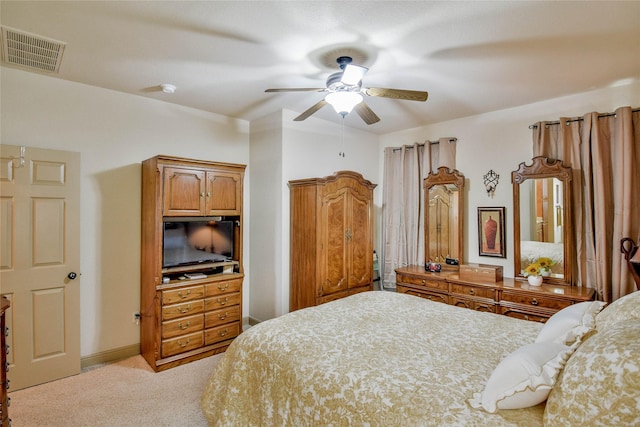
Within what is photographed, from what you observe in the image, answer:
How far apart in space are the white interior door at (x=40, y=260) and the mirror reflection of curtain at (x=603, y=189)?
477 cm

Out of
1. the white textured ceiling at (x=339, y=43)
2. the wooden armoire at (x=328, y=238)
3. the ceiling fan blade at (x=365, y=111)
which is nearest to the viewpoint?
the white textured ceiling at (x=339, y=43)

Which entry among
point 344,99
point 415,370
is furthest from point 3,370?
point 344,99

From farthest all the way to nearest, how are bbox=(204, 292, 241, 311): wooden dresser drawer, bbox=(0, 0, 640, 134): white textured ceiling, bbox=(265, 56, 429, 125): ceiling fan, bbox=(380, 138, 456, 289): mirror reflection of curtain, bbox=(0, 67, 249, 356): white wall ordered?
bbox=(380, 138, 456, 289): mirror reflection of curtain, bbox=(204, 292, 241, 311): wooden dresser drawer, bbox=(0, 67, 249, 356): white wall, bbox=(265, 56, 429, 125): ceiling fan, bbox=(0, 0, 640, 134): white textured ceiling

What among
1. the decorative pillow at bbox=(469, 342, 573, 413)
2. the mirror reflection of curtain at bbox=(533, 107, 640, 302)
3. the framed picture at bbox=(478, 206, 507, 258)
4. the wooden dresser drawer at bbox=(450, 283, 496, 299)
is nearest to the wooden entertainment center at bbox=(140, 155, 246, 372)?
the wooden dresser drawer at bbox=(450, 283, 496, 299)

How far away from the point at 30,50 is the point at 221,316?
2.77 m

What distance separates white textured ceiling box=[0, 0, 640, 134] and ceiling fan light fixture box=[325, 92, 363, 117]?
33cm

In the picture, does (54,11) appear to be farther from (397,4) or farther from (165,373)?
(165,373)

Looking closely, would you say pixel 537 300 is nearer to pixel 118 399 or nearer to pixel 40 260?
pixel 118 399

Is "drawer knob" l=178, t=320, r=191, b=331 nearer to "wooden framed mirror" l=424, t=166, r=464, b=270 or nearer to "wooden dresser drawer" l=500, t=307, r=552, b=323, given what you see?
"wooden framed mirror" l=424, t=166, r=464, b=270

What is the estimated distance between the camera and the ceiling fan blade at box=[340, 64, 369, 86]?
2.12 metres

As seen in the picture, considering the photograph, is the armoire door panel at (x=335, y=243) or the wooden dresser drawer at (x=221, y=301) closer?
the wooden dresser drawer at (x=221, y=301)

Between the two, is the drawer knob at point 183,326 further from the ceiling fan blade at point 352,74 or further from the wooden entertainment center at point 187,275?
the ceiling fan blade at point 352,74

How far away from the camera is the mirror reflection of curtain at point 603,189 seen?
2849mm

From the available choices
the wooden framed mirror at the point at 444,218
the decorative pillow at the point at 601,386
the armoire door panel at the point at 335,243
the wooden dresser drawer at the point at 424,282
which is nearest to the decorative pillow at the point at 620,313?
the decorative pillow at the point at 601,386
